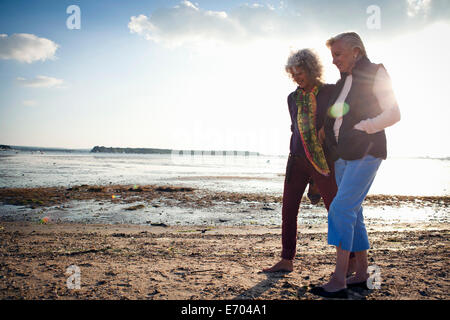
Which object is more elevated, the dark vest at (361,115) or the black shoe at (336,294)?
the dark vest at (361,115)

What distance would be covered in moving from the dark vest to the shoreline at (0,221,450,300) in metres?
1.42

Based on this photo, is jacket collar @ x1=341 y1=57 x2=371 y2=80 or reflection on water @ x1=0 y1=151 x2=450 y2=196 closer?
jacket collar @ x1=341 y1=57 x2=371 y2=80

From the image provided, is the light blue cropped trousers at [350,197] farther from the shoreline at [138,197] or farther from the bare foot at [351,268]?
the shoreline at [138,197]

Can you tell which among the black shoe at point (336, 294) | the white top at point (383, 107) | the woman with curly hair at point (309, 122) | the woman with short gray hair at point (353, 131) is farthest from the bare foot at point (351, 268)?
the white top at point (383, 107)

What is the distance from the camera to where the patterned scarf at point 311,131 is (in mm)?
3164

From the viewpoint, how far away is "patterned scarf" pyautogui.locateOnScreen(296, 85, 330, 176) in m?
3.16

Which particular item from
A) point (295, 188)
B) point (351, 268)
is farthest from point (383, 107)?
point (351, 268)

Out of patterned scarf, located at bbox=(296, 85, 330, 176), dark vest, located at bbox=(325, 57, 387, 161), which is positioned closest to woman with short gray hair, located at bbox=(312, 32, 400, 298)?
dark vest, located at bbox=(325, 57, 387, 161)

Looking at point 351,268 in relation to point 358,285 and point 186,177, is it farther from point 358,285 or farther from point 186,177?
point 186,177

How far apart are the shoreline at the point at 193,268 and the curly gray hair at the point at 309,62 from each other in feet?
7.69

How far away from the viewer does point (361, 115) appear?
263 cm

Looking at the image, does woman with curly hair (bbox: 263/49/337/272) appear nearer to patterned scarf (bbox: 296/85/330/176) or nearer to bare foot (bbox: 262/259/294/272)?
patterned scarf (bbox: 296/85/330/176)

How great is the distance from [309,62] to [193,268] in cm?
289
